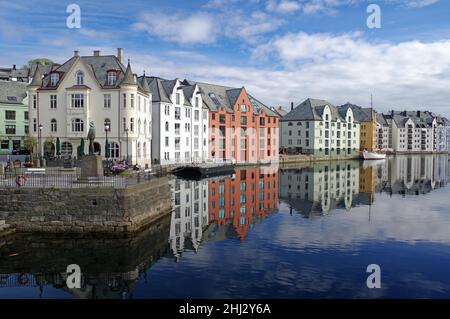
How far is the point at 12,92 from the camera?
7806cm

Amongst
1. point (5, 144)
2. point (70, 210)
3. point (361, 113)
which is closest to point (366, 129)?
point (361, 113)

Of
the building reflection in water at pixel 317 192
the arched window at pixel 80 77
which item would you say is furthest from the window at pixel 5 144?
the building reflection in water at pixel 317 192

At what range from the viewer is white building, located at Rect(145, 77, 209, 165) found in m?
72.2

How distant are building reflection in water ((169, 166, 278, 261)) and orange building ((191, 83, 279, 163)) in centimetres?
2606

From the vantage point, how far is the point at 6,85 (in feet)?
256

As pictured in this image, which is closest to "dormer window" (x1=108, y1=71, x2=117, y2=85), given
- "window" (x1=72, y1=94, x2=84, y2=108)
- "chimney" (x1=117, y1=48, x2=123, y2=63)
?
"window" (x1=72, y1=94, x2=84, y2=108)

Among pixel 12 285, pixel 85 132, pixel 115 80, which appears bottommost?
pixel 12 285

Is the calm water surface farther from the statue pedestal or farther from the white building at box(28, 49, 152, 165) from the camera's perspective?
the white building at box(28, 49, 152, 165)

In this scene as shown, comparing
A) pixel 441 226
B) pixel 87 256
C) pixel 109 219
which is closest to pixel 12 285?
pixel 87 256

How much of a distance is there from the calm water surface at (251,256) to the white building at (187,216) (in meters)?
0.11

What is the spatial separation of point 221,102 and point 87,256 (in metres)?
73.6

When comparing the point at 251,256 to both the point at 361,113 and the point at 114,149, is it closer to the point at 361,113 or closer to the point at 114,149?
the point at 114,149

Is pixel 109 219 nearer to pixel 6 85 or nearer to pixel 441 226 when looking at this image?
pixel 441 226

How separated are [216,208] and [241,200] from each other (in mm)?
5776
